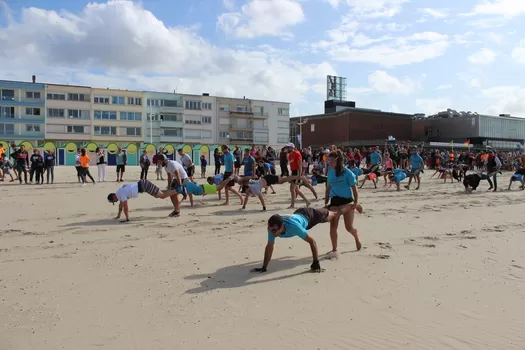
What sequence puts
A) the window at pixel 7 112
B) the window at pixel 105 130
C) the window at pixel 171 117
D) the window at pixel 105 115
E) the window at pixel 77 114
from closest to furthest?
the window at pixel 7 112, the window at pixel 77 114, the window at pixel 105 115, the window at pixel 105 130, the window at pixel 171 117

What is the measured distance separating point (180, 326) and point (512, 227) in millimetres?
7653

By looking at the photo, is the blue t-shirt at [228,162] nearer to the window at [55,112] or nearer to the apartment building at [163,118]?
the window at [55,112]

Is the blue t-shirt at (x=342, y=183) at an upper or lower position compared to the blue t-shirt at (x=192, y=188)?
upper

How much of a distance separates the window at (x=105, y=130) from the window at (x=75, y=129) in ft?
6.12

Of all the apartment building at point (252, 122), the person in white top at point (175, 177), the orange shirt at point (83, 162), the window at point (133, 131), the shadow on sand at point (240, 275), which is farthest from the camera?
the apartment building at point (252, 122)

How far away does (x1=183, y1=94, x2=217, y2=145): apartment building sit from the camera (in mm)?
68125

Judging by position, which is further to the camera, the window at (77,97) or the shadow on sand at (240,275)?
the window at (77,97)

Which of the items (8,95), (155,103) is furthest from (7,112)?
(155,103)

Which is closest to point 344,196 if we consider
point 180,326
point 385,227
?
point 385,227

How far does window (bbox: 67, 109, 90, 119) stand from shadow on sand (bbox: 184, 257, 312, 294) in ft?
196

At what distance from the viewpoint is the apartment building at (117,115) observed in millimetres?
61844

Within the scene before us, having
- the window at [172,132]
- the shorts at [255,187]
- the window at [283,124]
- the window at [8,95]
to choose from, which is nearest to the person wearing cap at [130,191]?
the shorts at [255,187]

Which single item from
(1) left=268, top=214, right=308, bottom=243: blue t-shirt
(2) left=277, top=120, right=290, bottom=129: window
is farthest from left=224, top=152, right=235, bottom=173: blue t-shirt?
(2) left=277, top=120, right=290, bottom=129: window

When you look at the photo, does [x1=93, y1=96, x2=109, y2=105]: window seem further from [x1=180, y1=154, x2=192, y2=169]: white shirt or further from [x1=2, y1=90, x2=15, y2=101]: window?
[x1=180, y1=154, x2=192, y2=169]: white shirt
